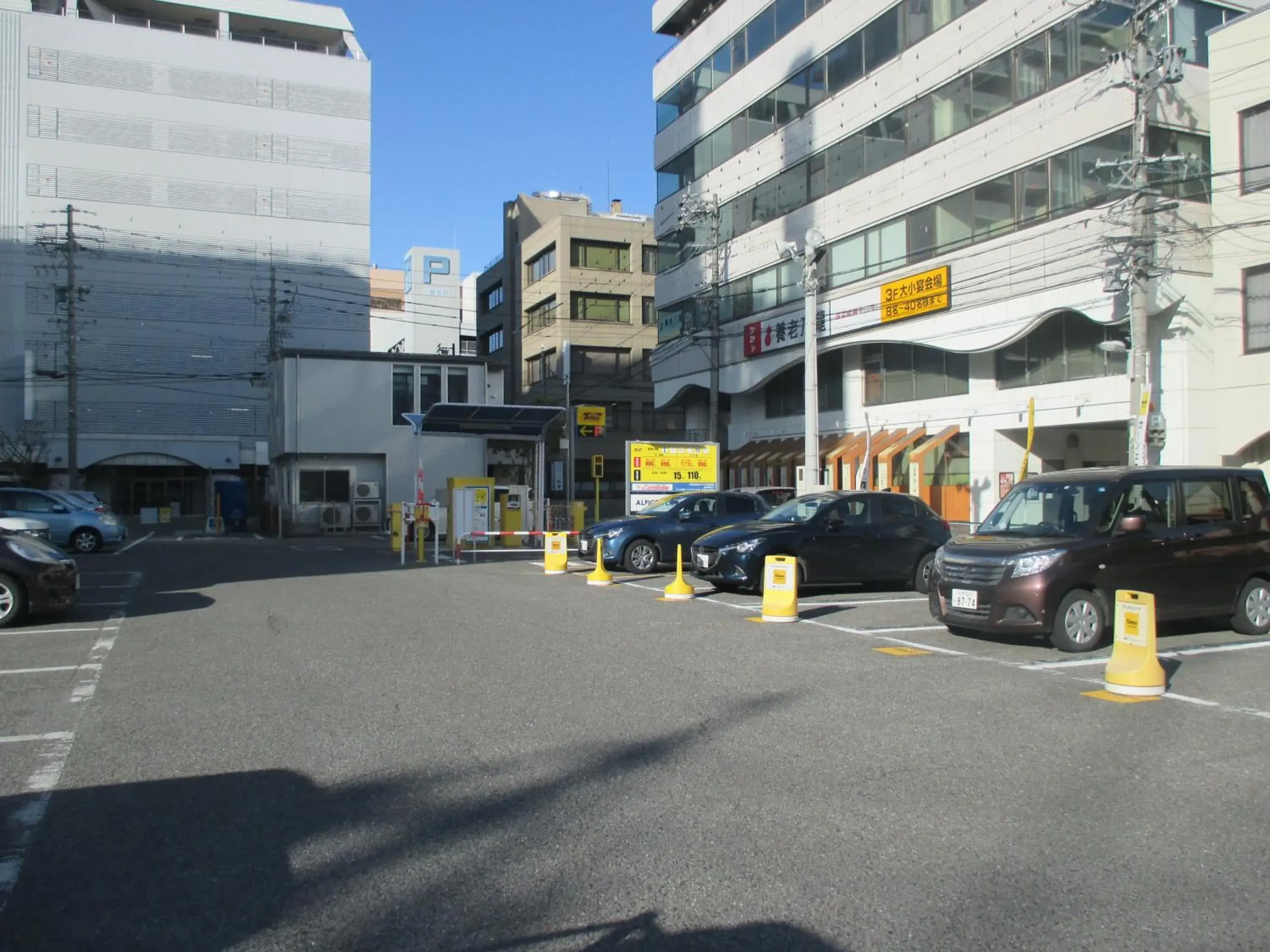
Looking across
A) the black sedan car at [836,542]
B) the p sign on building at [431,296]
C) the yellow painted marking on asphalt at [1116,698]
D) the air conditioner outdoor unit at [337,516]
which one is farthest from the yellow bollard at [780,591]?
the p sign on building at [431,296]

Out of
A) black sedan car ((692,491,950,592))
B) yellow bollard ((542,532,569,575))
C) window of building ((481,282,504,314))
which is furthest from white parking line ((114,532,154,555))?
window of building ((481,282,504,314))

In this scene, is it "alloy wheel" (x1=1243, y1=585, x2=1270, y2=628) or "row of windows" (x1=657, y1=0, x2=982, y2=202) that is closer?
"alloy wheel" (x1=1243, y1=585, x2=1270, y2=628)

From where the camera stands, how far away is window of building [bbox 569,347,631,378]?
2522 inches

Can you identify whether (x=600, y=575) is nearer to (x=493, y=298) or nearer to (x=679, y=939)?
(x=679, y=939)

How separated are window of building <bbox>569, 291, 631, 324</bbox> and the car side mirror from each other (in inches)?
2153

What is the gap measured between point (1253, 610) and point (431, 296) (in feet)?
327

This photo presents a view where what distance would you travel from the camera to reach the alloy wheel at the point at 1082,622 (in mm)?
10508

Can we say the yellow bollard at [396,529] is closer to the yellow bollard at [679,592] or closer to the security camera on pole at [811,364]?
the security camera on pole at [811,364]

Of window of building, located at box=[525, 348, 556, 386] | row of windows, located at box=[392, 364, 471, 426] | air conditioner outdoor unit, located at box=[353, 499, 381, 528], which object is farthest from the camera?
window of building, located at box=[525, 348, 556, 386]

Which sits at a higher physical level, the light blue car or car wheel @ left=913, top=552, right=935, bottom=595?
the light blue car

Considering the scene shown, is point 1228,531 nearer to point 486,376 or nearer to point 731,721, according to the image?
point 731,721

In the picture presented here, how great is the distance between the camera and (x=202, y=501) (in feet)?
213

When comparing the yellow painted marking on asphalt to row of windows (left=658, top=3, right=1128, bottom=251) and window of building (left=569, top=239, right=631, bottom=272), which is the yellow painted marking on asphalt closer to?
row of windows (left=658, top=3, right=1128, bottom=251)

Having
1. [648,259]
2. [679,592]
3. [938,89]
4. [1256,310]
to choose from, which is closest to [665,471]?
[679,592]
